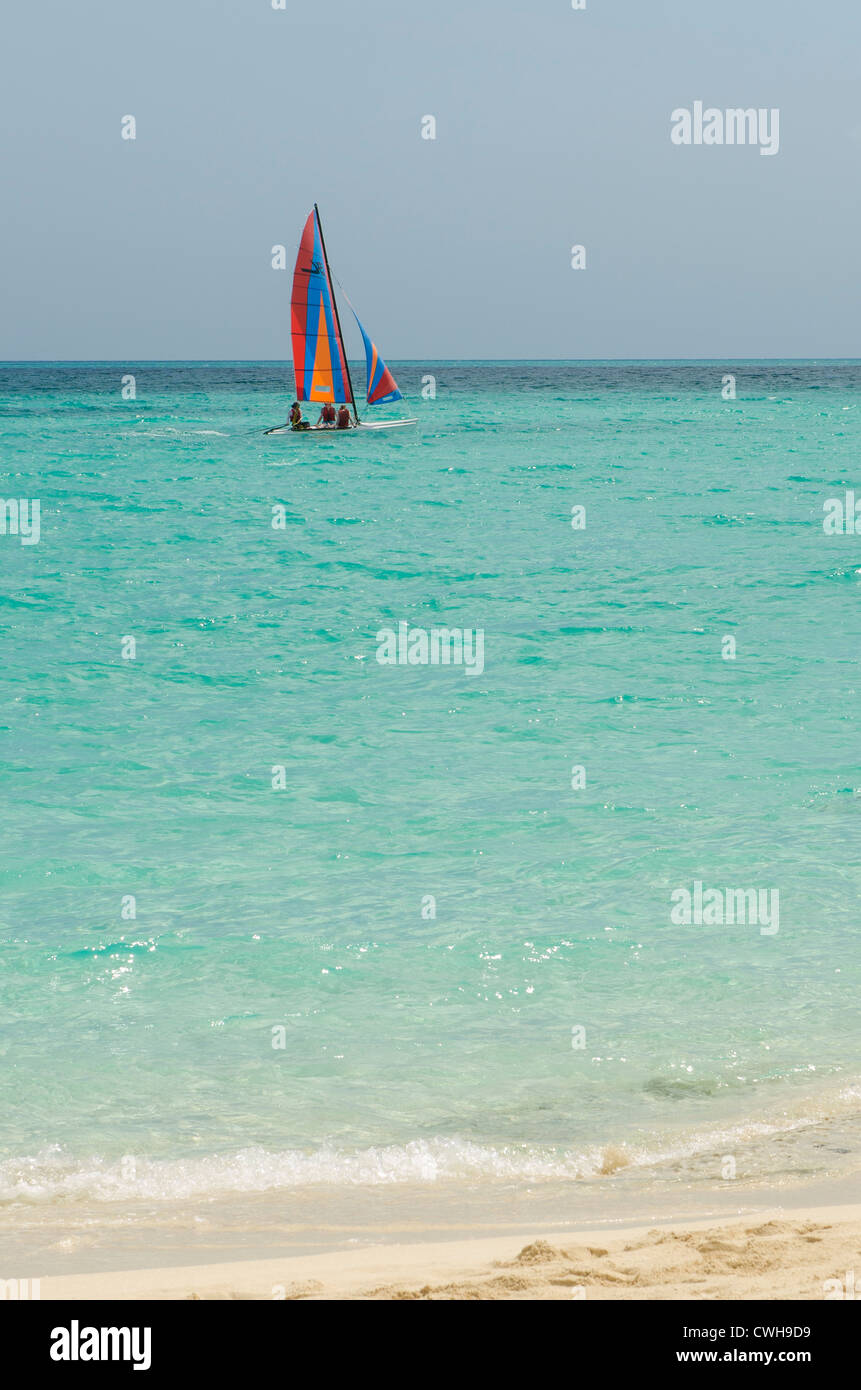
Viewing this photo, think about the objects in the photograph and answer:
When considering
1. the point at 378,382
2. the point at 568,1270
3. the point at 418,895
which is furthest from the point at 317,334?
the point at 568,1270

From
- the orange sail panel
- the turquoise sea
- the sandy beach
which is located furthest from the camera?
the orange sail panel

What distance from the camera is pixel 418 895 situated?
828cm

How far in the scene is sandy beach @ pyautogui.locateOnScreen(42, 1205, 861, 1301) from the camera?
3686 mm

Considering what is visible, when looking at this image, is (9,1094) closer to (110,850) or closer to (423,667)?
(110,850)

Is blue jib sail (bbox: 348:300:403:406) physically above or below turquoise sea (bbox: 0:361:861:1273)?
above

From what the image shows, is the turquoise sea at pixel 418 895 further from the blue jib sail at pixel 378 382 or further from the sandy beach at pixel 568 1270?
the blue jib sail at pixel 378 382

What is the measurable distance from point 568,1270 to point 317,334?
44.9m

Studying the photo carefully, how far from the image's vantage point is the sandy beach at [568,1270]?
3.69m

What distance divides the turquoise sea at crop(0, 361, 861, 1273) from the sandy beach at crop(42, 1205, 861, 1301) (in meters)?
0.47

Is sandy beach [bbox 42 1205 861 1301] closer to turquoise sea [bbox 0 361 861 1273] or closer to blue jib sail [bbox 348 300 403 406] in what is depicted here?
turquoise sea [bbox 0 361 861 1273]

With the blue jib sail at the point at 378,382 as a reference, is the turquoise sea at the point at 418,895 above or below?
below

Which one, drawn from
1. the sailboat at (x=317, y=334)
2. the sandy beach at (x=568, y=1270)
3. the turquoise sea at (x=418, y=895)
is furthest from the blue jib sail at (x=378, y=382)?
the sandy beach at (x=568, y=1270)

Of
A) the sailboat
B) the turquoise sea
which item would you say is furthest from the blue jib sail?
the turquoise sea

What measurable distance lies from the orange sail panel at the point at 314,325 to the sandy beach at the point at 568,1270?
1711 inches
